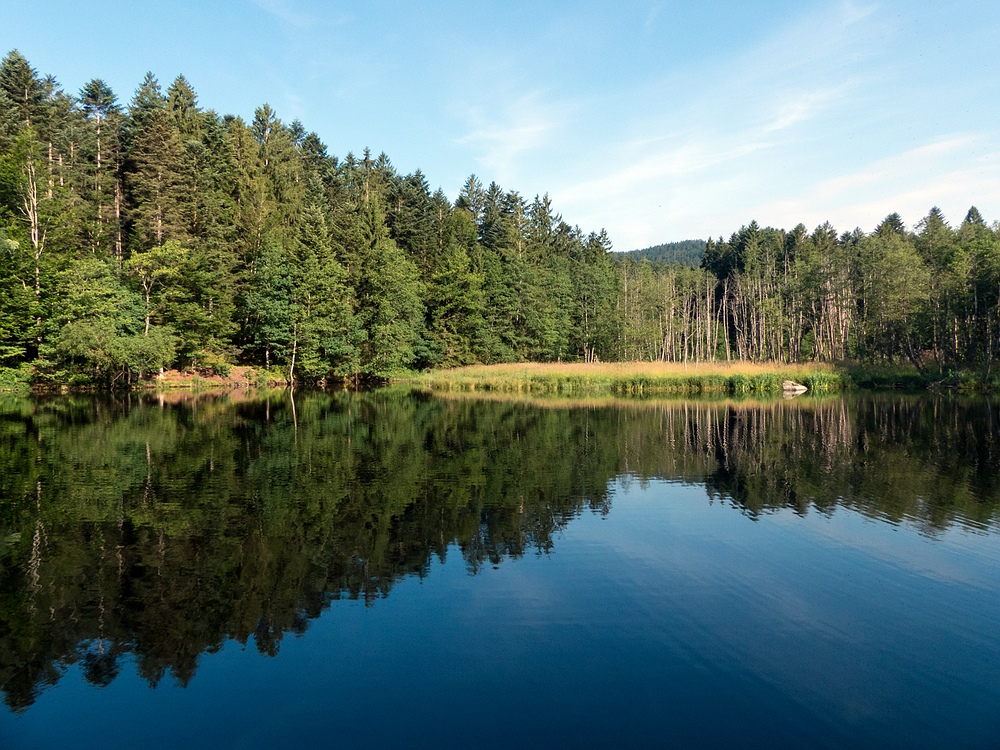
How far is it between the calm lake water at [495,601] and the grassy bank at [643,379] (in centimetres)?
2431

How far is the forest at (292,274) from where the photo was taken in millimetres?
38625

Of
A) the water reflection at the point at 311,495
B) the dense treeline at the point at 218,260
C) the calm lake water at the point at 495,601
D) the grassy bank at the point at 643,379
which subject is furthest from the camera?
the grassy bank at the point at 643,379

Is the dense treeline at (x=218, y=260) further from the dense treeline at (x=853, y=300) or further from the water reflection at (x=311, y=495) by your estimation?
the dense treeline at (x=853, y=300)

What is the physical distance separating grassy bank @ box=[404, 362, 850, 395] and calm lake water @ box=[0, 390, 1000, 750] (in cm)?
2431

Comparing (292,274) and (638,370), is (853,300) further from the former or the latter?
(292,274)

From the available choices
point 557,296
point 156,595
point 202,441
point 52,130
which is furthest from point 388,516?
point 557,296

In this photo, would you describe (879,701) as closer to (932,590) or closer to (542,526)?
(932,590)

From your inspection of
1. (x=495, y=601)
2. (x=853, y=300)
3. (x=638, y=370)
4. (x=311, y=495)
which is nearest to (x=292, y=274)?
(x=638, y=370)

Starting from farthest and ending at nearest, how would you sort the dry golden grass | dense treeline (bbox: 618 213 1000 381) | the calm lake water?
dense treeline (bbox: 618 213 1000 381)
the dry golden grass
the calm lake water

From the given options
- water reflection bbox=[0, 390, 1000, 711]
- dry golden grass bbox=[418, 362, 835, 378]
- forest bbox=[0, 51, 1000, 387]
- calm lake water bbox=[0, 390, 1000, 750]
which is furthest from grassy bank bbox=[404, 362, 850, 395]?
calm lake water bbox=[0, 390, 1000, 750]

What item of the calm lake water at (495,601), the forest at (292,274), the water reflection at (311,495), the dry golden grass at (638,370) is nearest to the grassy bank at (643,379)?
the dry golden grass at (638,370)

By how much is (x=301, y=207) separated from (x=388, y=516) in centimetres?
5151

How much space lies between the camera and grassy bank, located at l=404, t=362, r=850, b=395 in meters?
42.2

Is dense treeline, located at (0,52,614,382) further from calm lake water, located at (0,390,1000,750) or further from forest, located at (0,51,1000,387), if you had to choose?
calm lake water, located at (0,390,1000,750)
